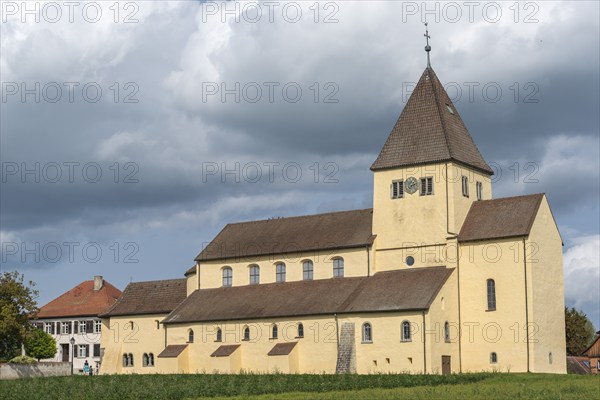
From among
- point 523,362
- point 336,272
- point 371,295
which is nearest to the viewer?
point 523,362

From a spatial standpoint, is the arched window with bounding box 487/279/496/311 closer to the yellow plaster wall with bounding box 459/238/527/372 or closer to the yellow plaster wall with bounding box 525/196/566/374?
the yellow plaster wall with bounding box 459/238/527/372

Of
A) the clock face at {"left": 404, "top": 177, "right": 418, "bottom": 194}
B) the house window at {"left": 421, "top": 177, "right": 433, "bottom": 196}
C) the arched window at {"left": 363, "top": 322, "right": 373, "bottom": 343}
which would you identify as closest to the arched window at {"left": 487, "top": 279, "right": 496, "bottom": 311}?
the house window at {"left": 421, "top": 177, "right": 433, "bottom": 196}

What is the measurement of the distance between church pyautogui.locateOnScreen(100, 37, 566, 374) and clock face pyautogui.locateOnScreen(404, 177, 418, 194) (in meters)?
0.06

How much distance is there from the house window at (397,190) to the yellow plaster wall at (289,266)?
4.06m

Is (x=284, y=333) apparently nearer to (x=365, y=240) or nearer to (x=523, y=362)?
(x=365, y=240)

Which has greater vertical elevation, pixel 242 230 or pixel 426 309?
pixel 242 230

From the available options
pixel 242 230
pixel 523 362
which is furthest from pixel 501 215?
pixel 242 230

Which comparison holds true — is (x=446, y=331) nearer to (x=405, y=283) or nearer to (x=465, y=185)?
(x=405, y=283)

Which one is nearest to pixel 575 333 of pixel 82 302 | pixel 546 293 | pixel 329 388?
pixel 546 293

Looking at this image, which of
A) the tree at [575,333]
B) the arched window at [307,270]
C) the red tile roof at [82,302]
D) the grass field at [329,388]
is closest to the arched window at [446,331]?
the grass field at [329,388]

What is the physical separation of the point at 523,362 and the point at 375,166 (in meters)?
15.7

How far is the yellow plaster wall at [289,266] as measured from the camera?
6588 cm

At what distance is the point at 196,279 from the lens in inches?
2923

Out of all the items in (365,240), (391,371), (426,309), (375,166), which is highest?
(375,166)
